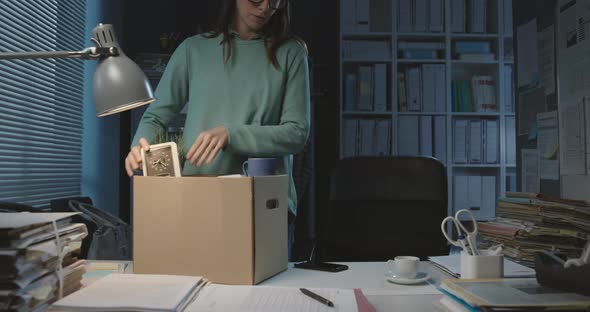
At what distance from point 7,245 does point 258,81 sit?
95cm

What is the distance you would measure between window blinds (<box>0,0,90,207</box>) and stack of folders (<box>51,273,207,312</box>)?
5.27 feet

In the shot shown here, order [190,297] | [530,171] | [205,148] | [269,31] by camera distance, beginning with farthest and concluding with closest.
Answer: [530,171], [269,31], [205,148], [190,297]

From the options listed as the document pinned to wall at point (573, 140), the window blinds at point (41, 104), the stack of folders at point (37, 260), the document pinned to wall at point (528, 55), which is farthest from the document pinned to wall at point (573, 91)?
the window blinds at point (41, 104)

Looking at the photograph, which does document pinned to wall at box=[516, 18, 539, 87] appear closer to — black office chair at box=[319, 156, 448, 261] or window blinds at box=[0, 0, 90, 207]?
black office chair at box=[319, 156, 448, 261]

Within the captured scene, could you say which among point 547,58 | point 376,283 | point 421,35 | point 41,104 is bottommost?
point 376,283

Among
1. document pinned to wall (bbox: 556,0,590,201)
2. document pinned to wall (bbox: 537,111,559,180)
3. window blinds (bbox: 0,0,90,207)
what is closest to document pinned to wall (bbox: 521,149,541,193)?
document pinned to wall (bbox: 537,111,559,180)

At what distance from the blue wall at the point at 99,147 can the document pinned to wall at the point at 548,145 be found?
250 centimetres

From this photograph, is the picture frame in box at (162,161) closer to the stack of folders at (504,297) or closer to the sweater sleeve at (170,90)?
the sweater sleeve at (170,90)

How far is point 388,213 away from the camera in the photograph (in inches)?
70.6

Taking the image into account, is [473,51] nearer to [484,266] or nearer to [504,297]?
[484,266]

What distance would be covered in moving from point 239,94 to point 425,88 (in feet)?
8.69

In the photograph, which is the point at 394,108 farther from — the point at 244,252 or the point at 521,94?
the point at 244,252

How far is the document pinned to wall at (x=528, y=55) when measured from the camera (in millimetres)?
2127

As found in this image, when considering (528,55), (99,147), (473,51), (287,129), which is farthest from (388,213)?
(473,51)
